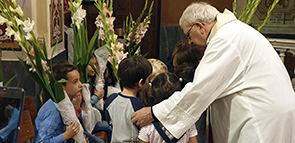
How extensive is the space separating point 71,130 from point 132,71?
46 cm

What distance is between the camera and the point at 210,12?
1968 mm

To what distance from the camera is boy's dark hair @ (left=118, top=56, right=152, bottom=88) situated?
211 centimetres

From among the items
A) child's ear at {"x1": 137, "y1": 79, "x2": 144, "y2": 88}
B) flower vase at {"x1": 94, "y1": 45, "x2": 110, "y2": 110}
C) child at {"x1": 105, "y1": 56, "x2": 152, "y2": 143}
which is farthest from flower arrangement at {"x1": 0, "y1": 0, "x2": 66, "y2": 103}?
flower vase at {"x1": 94, "y1": 45, "x2": 110, "y2": 110}

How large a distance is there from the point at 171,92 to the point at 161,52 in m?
3.78

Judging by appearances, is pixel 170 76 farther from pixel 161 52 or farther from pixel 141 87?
pixel 161 52

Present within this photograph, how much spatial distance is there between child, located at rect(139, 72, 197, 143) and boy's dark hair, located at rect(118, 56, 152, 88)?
104mm

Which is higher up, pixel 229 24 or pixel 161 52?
pixel 229 24

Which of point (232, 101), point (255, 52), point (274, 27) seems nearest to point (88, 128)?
point (232, 101)

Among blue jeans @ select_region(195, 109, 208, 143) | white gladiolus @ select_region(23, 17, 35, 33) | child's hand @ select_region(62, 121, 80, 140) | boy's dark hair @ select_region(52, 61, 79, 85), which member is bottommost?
blue jeans @ select_region(195, 109, 208, 143)

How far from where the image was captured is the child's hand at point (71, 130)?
6.56 ft

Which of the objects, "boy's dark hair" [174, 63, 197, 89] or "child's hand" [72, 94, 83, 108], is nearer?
"boy's dark hair" [174, 63, 197, 89]

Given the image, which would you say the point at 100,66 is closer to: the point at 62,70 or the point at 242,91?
the point at 62,70

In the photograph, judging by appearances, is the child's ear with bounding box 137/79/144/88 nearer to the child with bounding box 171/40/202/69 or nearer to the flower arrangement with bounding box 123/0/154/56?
the child with bounding box 171/40/202/69

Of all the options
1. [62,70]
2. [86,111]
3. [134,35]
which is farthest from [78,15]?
[134,35]
